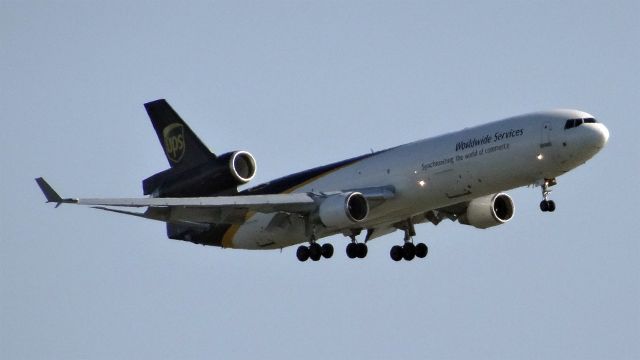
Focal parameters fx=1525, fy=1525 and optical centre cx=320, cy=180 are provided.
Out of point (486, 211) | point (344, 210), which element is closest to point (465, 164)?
point (344, 210)

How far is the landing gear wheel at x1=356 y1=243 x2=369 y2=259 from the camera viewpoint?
6319 cm

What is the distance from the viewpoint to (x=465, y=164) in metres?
57.0

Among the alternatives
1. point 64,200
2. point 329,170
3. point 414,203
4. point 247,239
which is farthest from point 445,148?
point 64,200

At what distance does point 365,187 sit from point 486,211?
5.30m

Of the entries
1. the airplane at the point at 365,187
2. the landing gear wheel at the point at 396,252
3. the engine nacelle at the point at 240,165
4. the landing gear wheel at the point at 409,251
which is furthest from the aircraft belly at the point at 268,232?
the landing gear wheel at the point at 409,251

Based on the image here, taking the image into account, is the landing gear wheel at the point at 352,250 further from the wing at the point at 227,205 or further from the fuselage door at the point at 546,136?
the fuselage door at the point at 546,136

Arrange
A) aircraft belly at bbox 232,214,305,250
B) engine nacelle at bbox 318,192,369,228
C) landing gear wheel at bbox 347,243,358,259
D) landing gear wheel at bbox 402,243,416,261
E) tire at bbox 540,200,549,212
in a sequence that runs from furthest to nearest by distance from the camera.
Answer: landing gear wheel at bbox 402,243,416,261 < landing gear wheel at bbox 347,243,358,259 < aircraft belly at bbox 232,214,305,250 < engine nacelle at bbox 318,192,369,228 < tire at bbox 540,200,549,212

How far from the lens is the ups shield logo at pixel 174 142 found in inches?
2650

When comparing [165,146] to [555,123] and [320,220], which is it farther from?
[555,123]

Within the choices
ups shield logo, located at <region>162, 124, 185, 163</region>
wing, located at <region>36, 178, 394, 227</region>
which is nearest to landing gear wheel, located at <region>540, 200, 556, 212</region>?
wing, located at <region>36, 178, 394, 227</region>

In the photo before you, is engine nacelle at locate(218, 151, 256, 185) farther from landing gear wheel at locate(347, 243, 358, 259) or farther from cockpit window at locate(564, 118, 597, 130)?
cockpit window at locate(564, 118, 597, 130)

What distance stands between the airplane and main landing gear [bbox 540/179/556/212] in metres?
0.04

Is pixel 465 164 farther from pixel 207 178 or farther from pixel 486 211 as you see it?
pixel 207 178

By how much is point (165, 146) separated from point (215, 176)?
5131mm
